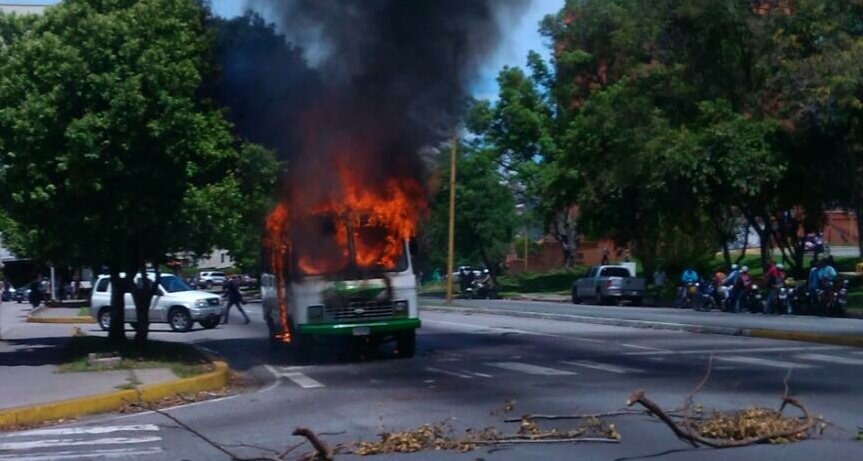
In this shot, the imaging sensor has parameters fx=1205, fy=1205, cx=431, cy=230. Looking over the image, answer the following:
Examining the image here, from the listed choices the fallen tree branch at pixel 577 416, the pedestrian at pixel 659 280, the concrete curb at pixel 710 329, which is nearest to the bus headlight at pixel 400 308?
the fallen tree branch at pixel 577 416

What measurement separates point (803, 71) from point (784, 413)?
26.0m

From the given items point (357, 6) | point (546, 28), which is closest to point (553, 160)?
point (546, 28)

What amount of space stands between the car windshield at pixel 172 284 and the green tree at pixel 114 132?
12.6 meters

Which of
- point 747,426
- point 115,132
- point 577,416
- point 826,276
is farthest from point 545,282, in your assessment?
point 747,426

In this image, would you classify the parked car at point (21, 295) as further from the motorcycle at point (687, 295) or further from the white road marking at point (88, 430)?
the white road marking at point (88, 430)

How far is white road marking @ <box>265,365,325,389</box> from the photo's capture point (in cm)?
1631

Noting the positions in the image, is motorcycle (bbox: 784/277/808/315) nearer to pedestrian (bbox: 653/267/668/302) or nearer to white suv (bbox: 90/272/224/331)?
pedestrian (bbox: 653/267/668/302)

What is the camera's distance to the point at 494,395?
14.2 metres

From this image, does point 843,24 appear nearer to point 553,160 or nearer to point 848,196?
point 848,196

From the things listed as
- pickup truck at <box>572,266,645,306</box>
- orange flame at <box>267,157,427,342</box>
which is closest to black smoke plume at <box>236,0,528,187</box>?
orange flame at <box>267,157,427,342</box>

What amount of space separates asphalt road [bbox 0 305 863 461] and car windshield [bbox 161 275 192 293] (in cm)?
837

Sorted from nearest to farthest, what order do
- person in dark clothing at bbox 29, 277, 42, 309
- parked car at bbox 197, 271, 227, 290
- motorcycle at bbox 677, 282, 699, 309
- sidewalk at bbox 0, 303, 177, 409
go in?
A: sidewalk at bbox 0, 303, 177, 409, motorcycle at bbox 677, 282, 699, 309, person in dark clothing at bbox 29, 277, 42, 309, parked car at bbox 197, 271, 227, 290

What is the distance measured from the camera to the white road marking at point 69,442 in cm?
1116

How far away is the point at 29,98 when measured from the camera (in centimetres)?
1752
